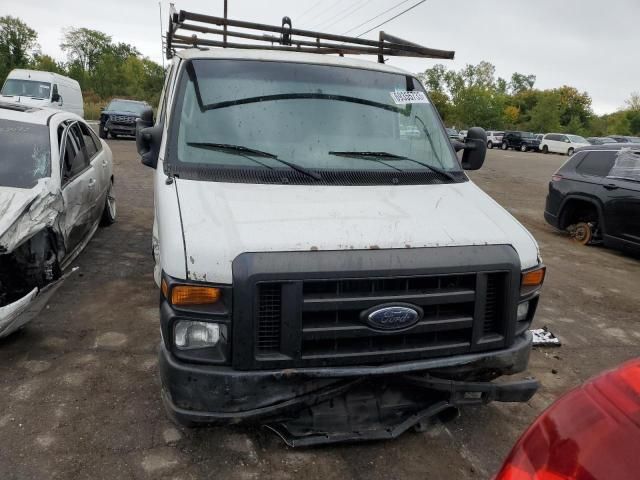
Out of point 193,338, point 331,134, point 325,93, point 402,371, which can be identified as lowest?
point 402,371

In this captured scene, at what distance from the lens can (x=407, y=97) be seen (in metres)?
4.13

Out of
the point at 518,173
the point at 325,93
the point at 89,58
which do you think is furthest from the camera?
the point at 89,58

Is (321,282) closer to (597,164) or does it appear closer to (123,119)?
(597,164)

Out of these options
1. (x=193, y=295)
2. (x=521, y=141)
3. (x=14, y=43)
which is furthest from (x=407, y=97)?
(x=14, y=43)

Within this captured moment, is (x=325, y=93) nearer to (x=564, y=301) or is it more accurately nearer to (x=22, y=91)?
(x=564, y=301)

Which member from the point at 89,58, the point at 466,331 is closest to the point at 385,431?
the point at 466,331

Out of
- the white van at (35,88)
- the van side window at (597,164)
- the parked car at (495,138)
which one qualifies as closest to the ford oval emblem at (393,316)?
the van side window at (597,164)

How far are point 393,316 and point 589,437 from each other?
1233mm

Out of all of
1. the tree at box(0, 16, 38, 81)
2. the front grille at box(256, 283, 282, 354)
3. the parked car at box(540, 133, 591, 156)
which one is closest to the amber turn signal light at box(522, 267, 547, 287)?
the front grille at box(256, 283, 282, 354)

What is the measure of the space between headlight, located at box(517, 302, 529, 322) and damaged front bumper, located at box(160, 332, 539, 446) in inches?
4.0

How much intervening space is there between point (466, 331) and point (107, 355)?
2.73 m

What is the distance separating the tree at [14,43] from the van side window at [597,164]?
176 ft

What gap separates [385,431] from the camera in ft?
9.28

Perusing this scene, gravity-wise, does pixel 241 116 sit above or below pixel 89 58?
below
